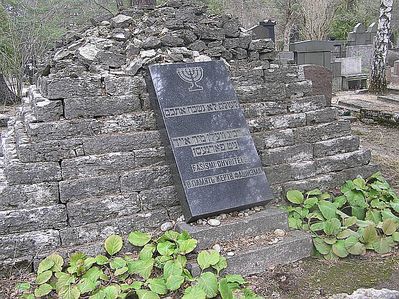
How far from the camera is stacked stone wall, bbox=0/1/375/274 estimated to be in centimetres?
321

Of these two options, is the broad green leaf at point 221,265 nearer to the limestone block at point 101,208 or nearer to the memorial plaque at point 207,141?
the memorial plaque at point 207,141

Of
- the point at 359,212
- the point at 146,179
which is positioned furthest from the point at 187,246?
the point at 359,212

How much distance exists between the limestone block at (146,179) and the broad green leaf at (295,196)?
1099 mm

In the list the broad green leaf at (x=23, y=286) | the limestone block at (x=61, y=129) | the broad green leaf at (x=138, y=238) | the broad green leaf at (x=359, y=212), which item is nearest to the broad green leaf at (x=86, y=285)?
the broad green leaf at (x=23, y=286)

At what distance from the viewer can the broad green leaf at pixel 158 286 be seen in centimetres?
283

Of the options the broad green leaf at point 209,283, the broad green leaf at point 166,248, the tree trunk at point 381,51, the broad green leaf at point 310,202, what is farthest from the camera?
the tree trunk at point 381,51

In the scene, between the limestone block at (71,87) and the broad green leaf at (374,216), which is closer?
the limestone block at (71,87)

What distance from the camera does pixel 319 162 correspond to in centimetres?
423

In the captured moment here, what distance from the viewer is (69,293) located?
2.82 m

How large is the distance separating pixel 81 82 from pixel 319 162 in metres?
2.36

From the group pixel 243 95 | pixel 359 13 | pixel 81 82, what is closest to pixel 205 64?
pixel 243 95

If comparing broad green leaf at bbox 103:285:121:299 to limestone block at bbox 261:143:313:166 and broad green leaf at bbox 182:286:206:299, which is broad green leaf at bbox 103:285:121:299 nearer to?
broad green leaf at bbox 182:286:206:299

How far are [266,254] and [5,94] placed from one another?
35.5ft

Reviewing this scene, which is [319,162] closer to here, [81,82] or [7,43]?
[81,82]
